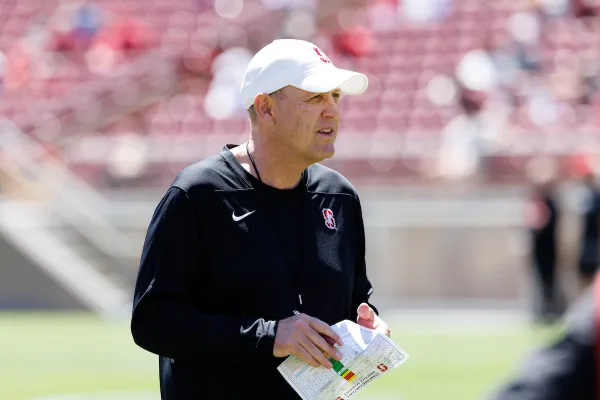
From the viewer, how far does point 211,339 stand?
4.18 metres

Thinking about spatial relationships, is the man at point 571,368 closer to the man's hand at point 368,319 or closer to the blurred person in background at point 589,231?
the man's hand at point 368,319

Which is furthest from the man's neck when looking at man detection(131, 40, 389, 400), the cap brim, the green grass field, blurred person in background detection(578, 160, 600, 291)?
blurred person in background detection(578, 160, 600, 291)

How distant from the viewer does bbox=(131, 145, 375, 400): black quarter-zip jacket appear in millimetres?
4203

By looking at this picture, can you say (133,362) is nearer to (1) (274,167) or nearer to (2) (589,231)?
(2) (589,231)

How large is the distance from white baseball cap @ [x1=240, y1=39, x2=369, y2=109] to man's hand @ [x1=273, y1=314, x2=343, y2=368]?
2.56 ft

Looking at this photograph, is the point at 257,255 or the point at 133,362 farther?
the point at 133,362

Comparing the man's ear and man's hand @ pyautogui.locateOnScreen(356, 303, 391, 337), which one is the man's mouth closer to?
the man's ear

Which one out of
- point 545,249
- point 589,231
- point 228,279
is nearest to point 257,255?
point 228,279

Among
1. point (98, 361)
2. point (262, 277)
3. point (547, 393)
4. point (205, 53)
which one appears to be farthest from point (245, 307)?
point (205, 53)

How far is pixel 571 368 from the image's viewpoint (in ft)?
7.36

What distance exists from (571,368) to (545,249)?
1603 centimetres

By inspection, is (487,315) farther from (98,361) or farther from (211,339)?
(211,339)

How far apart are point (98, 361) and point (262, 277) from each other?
9841mm

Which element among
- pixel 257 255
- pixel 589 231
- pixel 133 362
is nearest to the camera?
pixel 257 255
